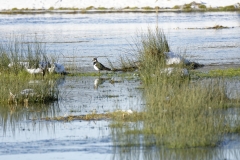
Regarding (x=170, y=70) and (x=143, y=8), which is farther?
(x=143, y=8)

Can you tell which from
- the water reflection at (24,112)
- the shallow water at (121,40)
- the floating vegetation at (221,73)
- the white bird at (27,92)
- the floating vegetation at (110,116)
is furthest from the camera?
the shallow water at (121,40)

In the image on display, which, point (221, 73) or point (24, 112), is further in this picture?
point (221, 73)

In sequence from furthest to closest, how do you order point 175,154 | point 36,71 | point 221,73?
point 36,71 → point 221,73 → point 175,154

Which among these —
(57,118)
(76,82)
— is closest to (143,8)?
(76,82)

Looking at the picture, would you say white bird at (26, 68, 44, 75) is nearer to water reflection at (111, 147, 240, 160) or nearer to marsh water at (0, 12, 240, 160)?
marsh water at (0, 12, 240, 160)

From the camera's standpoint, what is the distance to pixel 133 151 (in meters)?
10.0

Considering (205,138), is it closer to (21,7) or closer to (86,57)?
(86,57)

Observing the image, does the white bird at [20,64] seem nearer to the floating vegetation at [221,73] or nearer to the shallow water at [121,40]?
the shallow water at [121,40]

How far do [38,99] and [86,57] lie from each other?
35.7 ft

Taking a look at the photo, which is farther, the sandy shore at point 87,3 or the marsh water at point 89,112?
the sandy shore at point 87,3

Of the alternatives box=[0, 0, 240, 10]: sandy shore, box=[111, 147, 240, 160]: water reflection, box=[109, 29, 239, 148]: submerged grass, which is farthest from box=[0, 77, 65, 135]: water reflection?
box=[0, 0, 240, 10]: sandy shore

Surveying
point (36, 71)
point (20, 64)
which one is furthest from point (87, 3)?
point (36, 71)

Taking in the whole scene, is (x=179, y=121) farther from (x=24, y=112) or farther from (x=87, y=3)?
(x=87, y=3)

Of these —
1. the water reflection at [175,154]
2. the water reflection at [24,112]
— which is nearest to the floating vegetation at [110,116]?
the water reflection at [24,112]
